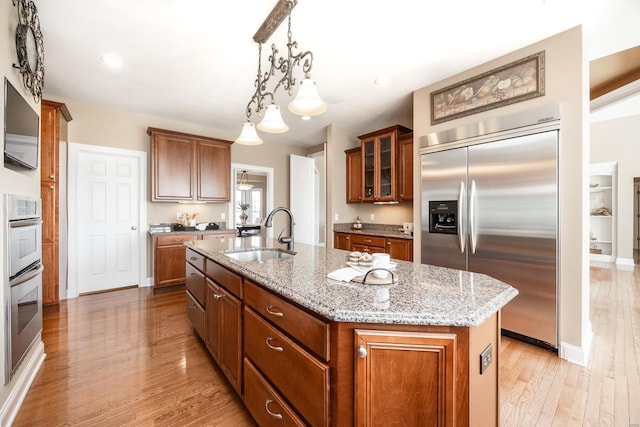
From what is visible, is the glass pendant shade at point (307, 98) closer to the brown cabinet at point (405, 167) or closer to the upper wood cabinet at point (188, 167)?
the brown cabinet at point (405, 167)

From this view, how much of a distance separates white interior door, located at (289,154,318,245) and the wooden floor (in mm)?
3099

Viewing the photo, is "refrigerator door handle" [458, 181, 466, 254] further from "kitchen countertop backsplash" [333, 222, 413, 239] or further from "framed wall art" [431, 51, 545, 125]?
"kitchen countertop backsplash" [333, 222, 413, 239]

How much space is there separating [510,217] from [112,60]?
4056 millimetres

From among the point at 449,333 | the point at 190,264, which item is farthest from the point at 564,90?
the point at 190,264

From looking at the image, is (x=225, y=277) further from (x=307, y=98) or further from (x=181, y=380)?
(x=307, y=98)

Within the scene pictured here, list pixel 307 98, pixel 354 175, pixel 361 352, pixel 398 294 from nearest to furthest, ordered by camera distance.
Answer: pixel 361 352
pixel 398 294
pixel 307 98
pixel 354 175

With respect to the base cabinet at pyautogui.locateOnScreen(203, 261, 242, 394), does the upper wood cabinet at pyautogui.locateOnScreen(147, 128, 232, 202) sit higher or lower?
higher

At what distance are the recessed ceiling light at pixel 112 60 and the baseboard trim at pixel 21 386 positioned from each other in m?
2.57

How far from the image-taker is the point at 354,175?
4738 mm

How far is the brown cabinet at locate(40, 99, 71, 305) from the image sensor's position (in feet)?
9.66

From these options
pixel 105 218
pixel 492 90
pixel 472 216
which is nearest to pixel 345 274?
pixel 472 216

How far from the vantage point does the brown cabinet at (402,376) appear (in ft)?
2.94

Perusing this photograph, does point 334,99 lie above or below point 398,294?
above

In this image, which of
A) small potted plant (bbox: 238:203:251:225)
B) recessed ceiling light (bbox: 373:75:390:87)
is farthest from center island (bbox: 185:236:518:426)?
small potted plant (bbox: 238:203:251:225)
